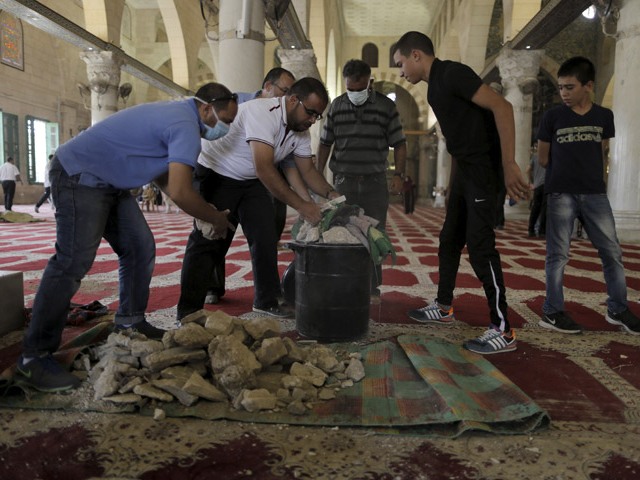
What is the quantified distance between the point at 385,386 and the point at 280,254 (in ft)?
13.6

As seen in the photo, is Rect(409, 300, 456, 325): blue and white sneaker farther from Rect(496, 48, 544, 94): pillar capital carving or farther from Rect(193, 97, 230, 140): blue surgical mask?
Rect(496, 48, 544, 94): pillar capital carving

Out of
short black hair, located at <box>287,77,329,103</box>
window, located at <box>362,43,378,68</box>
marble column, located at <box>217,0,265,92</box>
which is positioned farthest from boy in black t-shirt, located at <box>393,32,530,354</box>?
window, located at <box>362,43,378,68</box>

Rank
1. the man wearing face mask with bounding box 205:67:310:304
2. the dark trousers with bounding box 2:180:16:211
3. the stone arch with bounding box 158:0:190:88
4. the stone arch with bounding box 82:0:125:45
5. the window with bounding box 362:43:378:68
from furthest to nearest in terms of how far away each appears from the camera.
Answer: the window with bounding box 362:43:378:68
the stone arch with bounding box 158:0:190:88
the dark trousers with bounding box 2:180:16:211
the stone arch with bounding box 82:0:125:45
the man wearing face mask with bounding box 205:67:310:304

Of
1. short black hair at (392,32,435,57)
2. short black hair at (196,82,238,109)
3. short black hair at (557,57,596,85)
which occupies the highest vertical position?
short black hair at (392,32,435,57)

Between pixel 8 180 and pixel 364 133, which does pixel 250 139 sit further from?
pixel 8 180

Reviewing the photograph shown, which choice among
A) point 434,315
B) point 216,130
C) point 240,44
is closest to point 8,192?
point 240,44

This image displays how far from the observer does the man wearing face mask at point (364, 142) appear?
12.5 feet

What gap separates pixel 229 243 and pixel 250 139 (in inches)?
28.9

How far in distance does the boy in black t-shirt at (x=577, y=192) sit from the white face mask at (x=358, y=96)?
1259mm

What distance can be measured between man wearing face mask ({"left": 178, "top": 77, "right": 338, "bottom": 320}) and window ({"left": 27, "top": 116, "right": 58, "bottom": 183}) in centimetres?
1769

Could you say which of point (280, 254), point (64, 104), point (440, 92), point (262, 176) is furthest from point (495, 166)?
point (64, 104)

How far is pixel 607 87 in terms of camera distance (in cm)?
1698

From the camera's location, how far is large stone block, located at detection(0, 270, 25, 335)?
282 cm

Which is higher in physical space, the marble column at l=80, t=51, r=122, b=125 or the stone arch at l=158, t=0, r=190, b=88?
the stone arch at l=158, t=0, r=190, b=88
